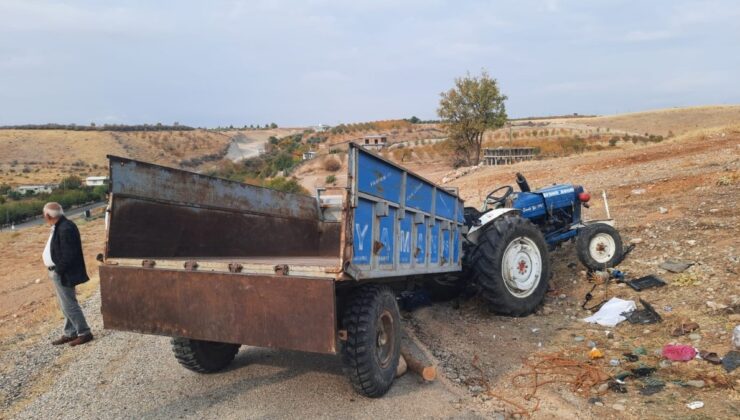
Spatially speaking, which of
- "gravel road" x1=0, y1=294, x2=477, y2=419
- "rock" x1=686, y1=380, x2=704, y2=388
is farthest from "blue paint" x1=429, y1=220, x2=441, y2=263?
"rock" x1=686, y1=380, x2=704, y2=388

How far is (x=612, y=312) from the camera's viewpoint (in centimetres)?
652

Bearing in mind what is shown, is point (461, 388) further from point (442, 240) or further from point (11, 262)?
point (11, 262)

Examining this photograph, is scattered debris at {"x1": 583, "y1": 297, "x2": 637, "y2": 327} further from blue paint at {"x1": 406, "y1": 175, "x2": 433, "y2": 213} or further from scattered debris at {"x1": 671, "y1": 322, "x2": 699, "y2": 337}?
blue paint at {"x1": 406, "y1": 175, "x2": 433, "y2": 213}

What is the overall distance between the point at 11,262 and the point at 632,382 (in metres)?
24.9

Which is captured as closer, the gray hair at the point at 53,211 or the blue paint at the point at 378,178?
the blue paint at the point at 378,178

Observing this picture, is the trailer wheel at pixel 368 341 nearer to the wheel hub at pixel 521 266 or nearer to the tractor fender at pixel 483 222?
the tractor fender at pixel 483 222

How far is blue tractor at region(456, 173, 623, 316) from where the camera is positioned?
20.8 ft

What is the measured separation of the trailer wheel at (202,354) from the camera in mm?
4977

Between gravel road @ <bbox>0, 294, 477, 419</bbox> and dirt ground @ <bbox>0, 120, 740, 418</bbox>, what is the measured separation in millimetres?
298

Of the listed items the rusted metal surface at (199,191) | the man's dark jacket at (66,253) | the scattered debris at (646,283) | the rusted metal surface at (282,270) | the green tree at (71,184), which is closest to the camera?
the rusted metal surface at (282,270)

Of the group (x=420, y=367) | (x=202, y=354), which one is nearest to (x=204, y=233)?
(x=202, y=354)

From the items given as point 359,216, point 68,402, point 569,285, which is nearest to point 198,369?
point 68,402

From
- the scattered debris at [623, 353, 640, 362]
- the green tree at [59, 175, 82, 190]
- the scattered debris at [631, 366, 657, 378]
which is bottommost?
the green tree at [59, 175, 82, 190]

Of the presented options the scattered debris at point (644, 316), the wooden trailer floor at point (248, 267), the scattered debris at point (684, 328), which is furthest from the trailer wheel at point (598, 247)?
the wooden trailer floor at point (248, 267)
